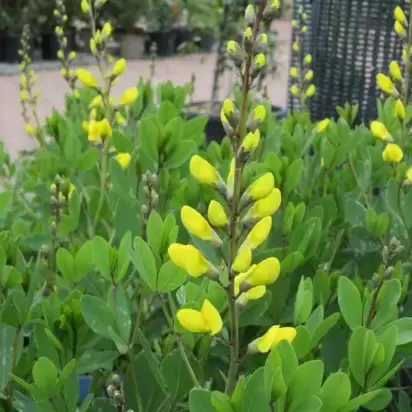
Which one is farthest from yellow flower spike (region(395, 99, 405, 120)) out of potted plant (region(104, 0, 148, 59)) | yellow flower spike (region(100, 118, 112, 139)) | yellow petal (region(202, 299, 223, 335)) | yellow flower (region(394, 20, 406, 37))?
potted plant (region(104, 0, 148, 59))

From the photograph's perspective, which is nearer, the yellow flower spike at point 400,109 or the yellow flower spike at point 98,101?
the yellow flower spike at point 400,109

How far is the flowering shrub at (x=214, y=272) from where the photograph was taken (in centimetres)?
58

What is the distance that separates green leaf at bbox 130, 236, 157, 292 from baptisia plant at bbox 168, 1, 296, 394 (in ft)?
0.40

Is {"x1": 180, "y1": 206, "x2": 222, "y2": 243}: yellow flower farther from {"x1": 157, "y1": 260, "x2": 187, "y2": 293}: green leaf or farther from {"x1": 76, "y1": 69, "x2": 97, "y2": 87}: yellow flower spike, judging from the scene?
{"x1": 76, "y1": 69, "x2": 97, "y2": 87}: yellow flower spike

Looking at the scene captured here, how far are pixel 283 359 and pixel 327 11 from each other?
2.11 meters

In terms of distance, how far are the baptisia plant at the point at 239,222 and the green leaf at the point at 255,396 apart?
0.02 m

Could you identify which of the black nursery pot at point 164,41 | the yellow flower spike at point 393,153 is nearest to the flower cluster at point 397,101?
the yellow flower spike at point 393,153

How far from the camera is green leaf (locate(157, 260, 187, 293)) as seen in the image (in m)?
0.72

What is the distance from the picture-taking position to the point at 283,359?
581 mm

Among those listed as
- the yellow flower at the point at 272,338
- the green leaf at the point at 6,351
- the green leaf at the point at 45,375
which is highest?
the yellow flower at the point at 272,338

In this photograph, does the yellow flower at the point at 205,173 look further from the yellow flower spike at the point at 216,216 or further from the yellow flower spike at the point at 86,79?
the yellow flower spike at the point at 86,79

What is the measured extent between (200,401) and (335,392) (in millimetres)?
106

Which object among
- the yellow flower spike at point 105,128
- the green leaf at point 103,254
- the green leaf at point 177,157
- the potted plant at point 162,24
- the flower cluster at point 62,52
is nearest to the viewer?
the green leaf at point 103,254

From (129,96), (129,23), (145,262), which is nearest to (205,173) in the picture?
(145,262)
